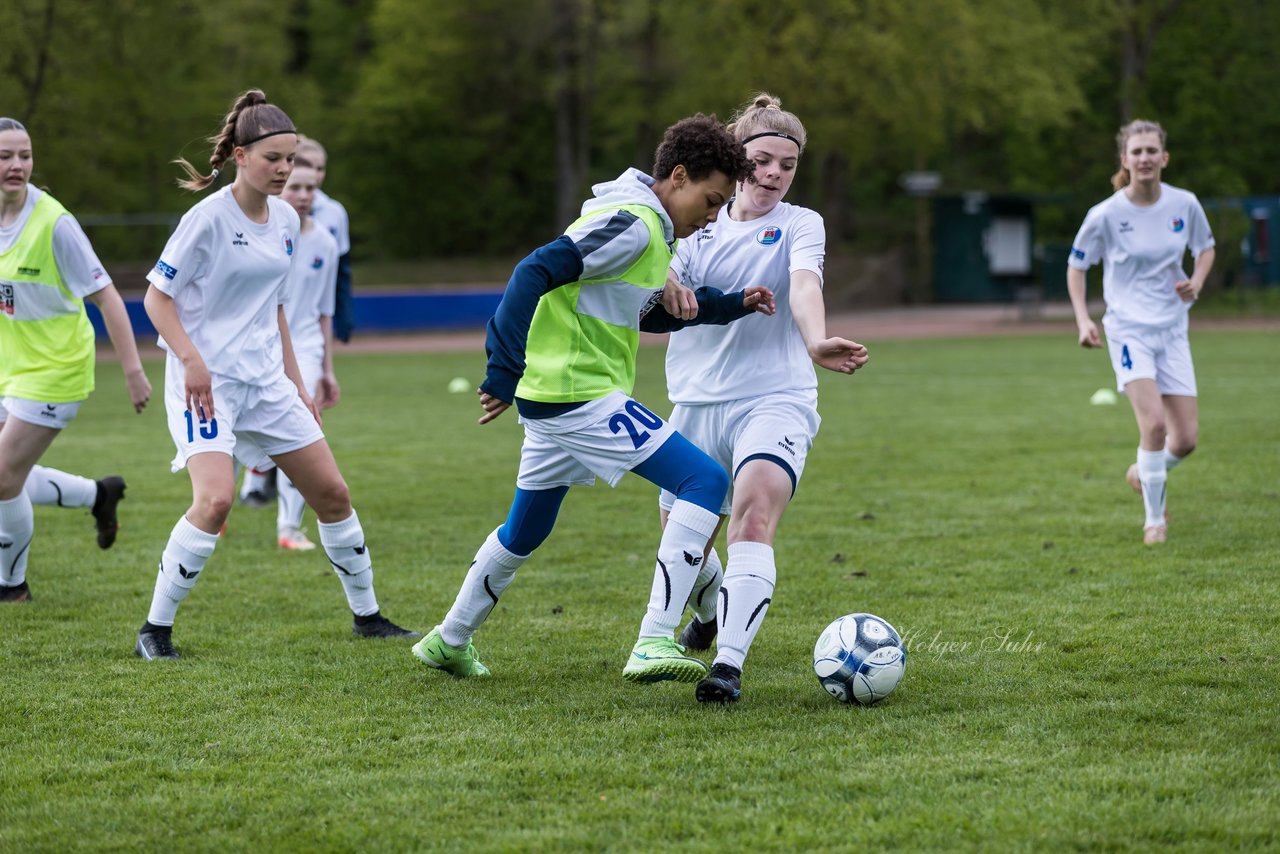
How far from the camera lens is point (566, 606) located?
7.07 metres

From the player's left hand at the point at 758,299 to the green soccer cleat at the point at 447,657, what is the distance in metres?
1.61

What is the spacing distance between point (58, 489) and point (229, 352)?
8.04 feet

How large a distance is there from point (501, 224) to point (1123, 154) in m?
41.3

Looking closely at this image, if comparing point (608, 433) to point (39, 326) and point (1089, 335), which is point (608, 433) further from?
point (1089, 335)

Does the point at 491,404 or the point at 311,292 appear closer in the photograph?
the point at 491,404

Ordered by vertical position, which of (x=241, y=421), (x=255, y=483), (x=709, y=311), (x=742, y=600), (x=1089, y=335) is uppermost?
(x=709, y=311)

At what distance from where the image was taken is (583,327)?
511cm

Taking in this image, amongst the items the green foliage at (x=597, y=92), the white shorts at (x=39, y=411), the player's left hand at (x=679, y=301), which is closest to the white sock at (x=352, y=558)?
the white shorts at (x=39, y=411)

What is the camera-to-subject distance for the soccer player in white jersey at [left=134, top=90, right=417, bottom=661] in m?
5.87

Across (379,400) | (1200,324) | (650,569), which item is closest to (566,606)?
(650,569)

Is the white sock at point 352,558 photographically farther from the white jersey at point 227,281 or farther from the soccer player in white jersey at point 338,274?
the soccer player in white jersey at point 338,274

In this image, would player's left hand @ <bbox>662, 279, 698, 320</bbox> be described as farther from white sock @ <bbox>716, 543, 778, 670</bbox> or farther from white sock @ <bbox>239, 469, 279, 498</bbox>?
white sock @ <bbox>239, 469, 279, 498</bbox>

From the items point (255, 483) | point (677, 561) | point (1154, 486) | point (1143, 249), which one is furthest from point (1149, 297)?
point (255, 483)

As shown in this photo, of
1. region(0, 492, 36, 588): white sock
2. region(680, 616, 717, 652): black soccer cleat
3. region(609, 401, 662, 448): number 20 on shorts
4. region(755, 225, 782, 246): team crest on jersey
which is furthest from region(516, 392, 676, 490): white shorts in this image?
region(0, 492, 36, 588): white sock
